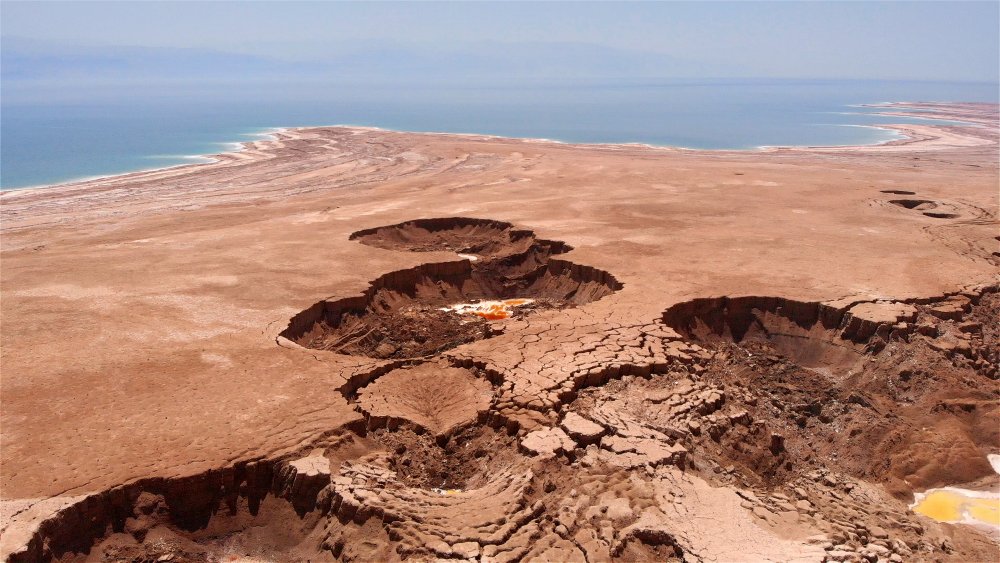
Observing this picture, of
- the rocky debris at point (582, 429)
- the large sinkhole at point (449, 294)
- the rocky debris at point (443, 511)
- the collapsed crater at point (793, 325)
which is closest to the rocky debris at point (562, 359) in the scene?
the rocky debris at point (582, 429)

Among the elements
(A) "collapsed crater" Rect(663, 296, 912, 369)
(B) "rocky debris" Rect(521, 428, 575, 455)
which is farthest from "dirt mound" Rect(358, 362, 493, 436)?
(A) "collapsed crater" Rect(663, 296, 912, 369)

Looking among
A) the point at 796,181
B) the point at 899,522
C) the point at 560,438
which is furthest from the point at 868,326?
the point at 796,181

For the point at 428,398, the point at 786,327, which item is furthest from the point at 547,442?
the point at 786,327

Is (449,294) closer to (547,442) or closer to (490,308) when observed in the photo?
(490,308)

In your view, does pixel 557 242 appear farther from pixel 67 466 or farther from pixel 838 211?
pixel 67 466

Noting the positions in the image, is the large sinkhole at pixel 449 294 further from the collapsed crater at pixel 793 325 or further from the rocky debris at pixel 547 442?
the rocky debris at pixel 547 442
